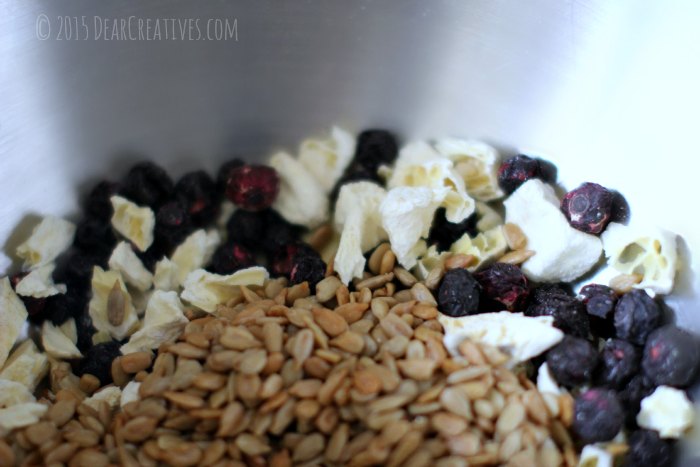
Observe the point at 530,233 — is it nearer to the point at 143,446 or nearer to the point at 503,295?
the point at 503,295

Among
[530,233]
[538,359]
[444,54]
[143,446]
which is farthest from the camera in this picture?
[444,54]

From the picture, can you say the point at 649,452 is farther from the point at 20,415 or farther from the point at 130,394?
the point at 20,415

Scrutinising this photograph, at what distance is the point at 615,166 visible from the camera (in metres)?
1.09

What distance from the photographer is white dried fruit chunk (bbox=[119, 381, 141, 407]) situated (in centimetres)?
96

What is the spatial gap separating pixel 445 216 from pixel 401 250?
0.38 ft

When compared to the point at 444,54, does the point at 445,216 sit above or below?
below

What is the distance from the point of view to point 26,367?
3.45 ft

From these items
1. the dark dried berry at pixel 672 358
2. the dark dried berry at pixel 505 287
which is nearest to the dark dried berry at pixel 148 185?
the dark dried berry at pixel 505 287

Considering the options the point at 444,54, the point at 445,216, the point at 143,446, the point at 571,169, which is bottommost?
the point at 143,446

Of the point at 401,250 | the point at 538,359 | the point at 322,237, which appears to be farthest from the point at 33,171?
the point at 538,359

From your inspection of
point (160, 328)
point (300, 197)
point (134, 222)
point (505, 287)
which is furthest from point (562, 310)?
point (134, 222)

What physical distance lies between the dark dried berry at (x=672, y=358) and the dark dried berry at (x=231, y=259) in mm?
667

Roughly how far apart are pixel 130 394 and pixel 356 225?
1.44 feet

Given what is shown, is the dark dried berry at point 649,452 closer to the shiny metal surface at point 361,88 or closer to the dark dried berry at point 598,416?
the dark dried berry at point 598,416
